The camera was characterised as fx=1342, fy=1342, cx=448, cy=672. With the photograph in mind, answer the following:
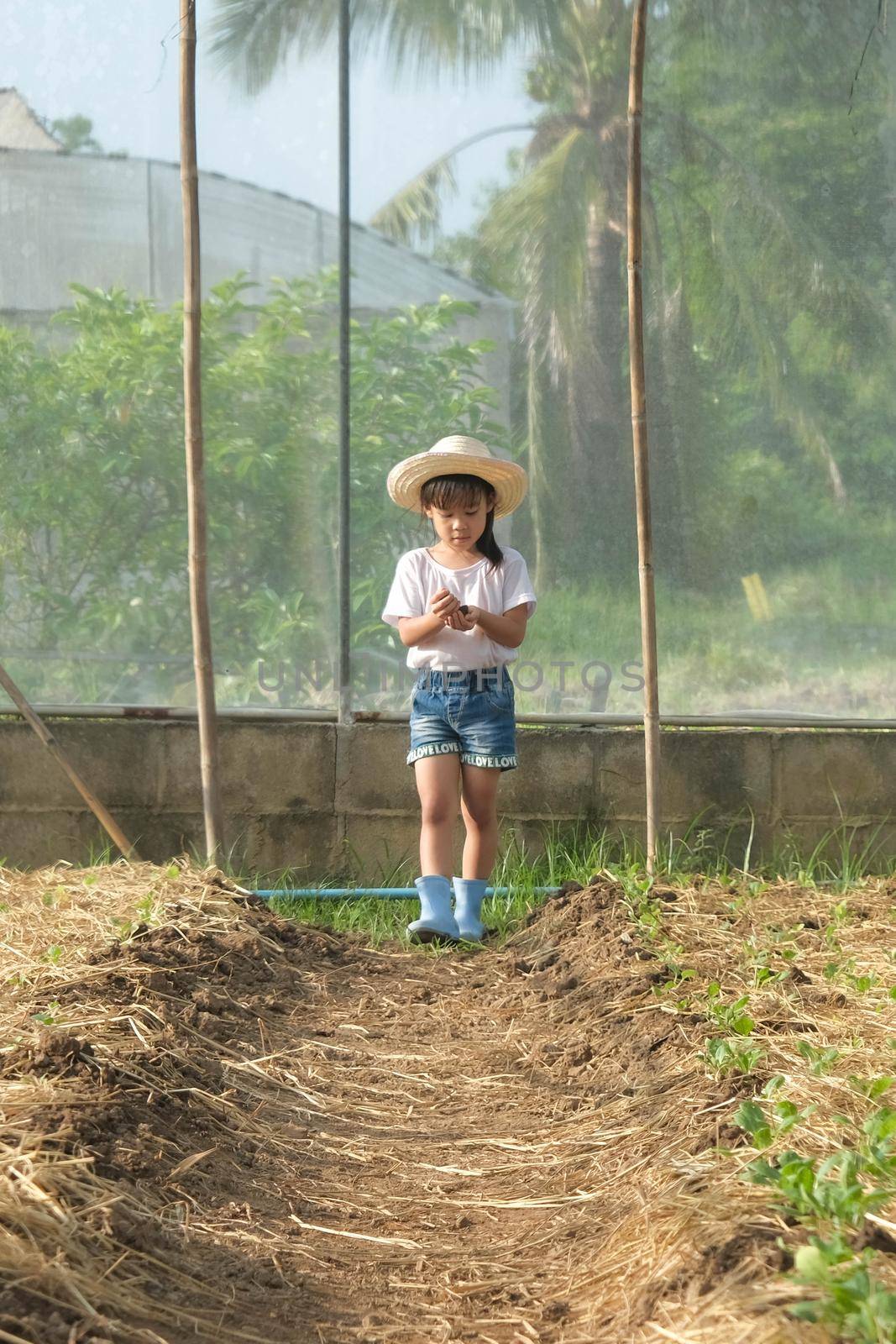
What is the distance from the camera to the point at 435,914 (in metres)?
4.00

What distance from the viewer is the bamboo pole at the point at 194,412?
3.92 metres

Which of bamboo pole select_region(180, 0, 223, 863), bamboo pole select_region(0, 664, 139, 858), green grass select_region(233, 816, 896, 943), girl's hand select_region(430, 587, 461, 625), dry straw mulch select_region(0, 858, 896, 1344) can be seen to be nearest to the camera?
dry straw mulch select_region(0, 858, 896, 1344)

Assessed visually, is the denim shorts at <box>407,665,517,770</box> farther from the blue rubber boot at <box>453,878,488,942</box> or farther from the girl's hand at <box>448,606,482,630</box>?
the blue rubber boot at <box>453,878,488,942</box>

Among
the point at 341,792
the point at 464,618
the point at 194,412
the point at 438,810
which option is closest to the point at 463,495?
the point at 464,618

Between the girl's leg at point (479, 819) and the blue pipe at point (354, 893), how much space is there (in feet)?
0.67

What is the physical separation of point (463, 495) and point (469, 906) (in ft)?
4.14

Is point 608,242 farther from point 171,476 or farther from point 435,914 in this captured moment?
point 435,914

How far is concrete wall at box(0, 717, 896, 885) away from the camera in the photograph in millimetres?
4609

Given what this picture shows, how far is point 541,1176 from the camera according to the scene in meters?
2.33

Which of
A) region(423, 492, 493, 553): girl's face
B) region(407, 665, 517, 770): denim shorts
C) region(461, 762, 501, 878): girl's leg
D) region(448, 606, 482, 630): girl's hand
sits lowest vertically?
region(461, 762, 501, 878): girl's leg

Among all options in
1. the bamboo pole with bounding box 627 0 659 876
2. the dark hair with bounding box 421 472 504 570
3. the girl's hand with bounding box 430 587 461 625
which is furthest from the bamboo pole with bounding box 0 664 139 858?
the bamboo pole with bounding box 627 0 659 876

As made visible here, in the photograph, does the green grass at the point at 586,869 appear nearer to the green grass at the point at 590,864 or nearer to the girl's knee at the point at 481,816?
the green grass at the point at 590,864

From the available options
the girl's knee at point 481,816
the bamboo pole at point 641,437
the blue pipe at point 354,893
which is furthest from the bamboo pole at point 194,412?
the bamboo pole at point 641,437

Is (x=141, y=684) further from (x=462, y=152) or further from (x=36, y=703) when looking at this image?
(x=462, y=152)
